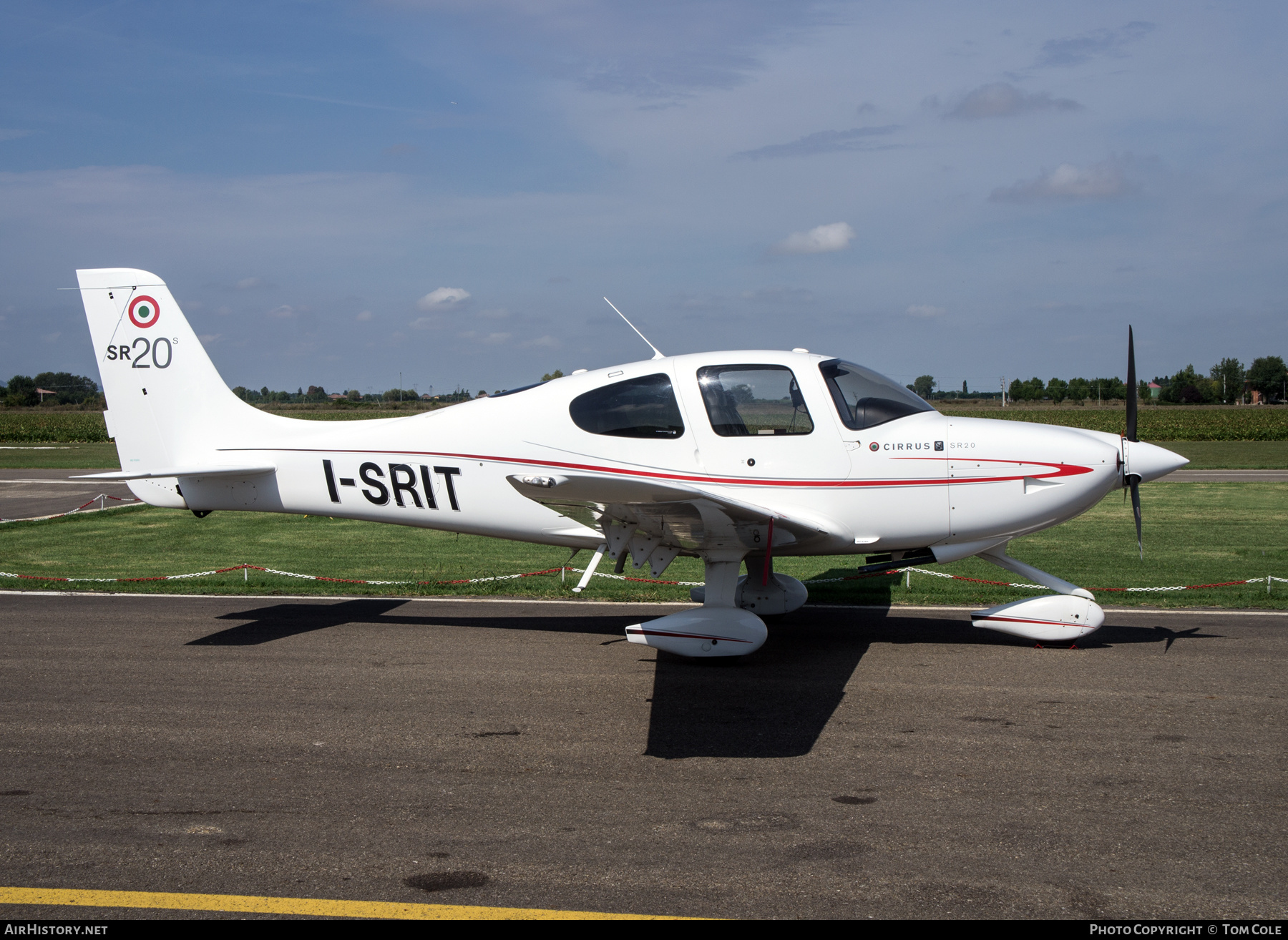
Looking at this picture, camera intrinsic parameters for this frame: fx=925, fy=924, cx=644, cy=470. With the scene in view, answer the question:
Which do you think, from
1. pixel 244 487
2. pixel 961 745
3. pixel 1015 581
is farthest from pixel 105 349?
pixel 1015 581

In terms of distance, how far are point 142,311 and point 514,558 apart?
644 centimetres

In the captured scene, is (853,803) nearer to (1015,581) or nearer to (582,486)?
(582,486)

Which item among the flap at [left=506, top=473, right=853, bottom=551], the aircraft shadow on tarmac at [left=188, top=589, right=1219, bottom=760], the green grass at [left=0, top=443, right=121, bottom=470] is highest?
the green grass at [left=0, top=443, right=121, bottom=470]

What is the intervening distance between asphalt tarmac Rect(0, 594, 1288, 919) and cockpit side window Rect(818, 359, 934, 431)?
2118 mm

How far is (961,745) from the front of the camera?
19.2ft

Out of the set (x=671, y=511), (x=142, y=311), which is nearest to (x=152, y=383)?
(x=142, y=311)

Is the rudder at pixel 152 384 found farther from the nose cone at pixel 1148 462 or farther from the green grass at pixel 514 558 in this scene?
the nose cone at pixel 1148 462

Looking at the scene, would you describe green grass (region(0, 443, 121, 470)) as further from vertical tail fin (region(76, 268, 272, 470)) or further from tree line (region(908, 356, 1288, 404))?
tree line (region(908, 356, 1288, 404))

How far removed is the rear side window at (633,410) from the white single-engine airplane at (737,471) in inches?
0.6

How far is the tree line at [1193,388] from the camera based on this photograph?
109 m

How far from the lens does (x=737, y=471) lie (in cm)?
814

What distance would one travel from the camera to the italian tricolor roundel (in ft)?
31.5

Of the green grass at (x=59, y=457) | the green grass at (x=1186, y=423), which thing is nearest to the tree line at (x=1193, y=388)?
the green grass at (x=1186, y=423)

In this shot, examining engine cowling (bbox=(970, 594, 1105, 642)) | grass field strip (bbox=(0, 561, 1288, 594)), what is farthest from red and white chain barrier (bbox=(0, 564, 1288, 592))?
engine cowling (bbox=(970, 594, 1105, 642))
